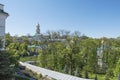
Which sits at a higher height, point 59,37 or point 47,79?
point 59,37

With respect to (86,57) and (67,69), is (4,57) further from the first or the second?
(86,57)

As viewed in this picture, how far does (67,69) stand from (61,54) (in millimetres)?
2799

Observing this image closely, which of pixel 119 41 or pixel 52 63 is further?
pixel 119 41

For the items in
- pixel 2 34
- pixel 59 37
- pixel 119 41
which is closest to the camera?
pixel 2 34

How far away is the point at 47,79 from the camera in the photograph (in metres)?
23.3

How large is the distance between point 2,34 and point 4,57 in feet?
14.0

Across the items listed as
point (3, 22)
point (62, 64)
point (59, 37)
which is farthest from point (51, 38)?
point (3, 22)

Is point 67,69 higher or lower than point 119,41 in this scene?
lower

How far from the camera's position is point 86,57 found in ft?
114

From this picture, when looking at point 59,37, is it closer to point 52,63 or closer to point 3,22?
point 52,63

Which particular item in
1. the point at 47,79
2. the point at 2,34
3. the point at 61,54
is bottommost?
the point at 47,79

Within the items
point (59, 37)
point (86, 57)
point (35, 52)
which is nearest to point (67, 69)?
point (86, 57)

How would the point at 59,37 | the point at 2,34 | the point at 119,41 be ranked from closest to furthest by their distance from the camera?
the point at 2,34, the point at 119,41, the point at 59,37

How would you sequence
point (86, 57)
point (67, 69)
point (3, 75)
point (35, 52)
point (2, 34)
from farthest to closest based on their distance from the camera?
point (35, 52) → point (86, 57) → point (67, 69) → point (2, 34) → point (3, 75)
